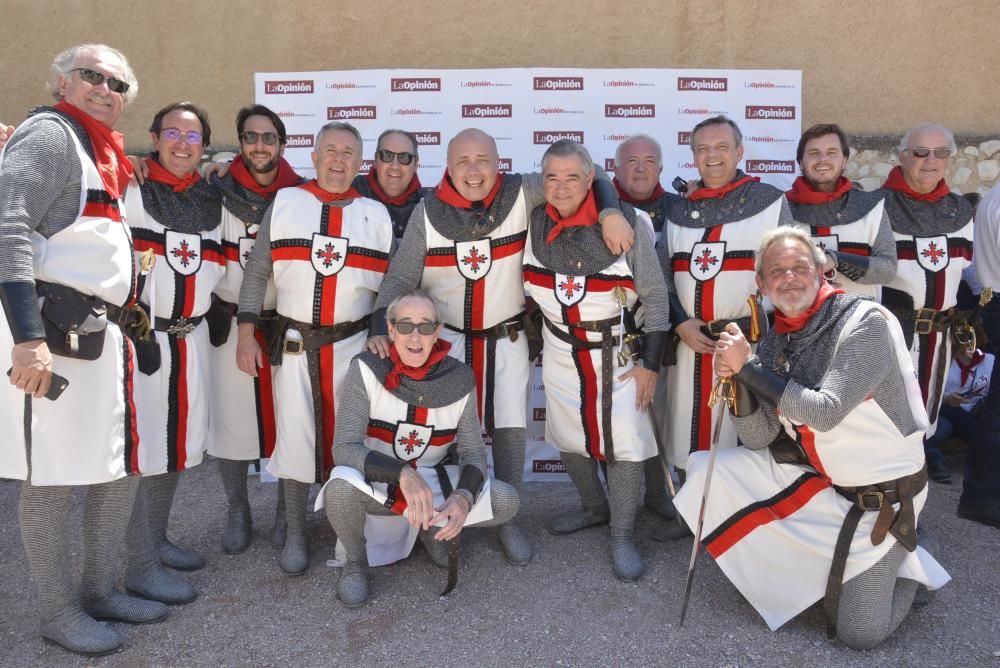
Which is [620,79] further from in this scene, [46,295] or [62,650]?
[62,650]

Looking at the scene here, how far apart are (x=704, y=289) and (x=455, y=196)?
1.08 meters

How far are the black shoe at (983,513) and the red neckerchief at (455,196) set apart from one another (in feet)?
8.48

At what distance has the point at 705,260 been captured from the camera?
350cm

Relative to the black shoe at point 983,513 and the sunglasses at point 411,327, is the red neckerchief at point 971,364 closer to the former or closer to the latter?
the black shoe at point 983,513

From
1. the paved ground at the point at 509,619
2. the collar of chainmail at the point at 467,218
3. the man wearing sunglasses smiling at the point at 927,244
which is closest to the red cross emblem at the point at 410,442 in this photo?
the paved ground at the point at 509,619

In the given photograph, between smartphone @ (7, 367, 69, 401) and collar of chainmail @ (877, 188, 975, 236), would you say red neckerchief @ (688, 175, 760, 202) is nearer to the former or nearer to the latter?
collar of chainmail @ (877, 188, 975, 236)

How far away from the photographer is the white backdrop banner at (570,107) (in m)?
4.89

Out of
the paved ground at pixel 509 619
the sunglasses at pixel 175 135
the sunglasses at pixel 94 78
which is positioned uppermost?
the sunglasses at pixel 94 78

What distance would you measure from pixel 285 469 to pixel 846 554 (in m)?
2.13

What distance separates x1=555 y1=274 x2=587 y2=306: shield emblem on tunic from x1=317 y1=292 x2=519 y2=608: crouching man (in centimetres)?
48

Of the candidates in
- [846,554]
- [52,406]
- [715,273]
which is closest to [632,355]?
[715,273]

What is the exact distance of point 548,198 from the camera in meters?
3.38

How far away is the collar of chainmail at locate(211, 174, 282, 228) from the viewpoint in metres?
3.57

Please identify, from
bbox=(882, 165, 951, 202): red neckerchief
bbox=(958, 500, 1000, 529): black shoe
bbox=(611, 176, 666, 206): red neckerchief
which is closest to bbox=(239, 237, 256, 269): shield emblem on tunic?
bbox=(611, 176, 666, 206): red neckerchief
